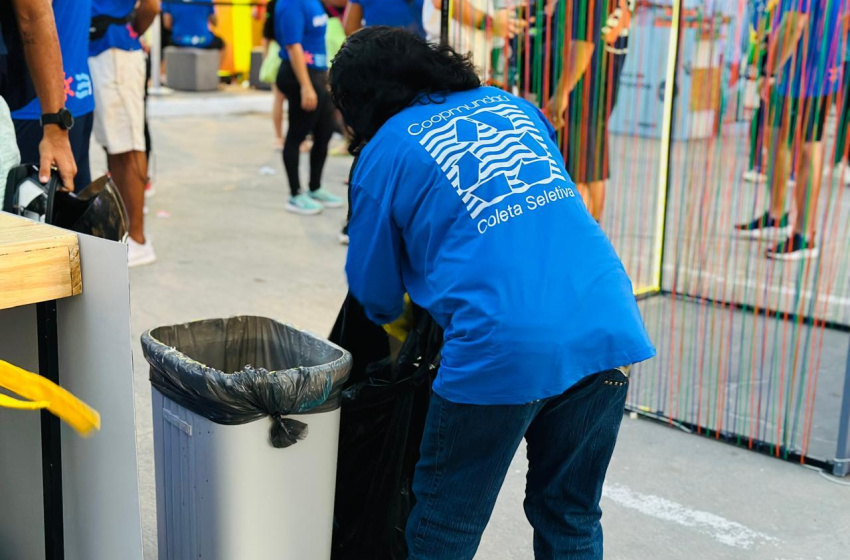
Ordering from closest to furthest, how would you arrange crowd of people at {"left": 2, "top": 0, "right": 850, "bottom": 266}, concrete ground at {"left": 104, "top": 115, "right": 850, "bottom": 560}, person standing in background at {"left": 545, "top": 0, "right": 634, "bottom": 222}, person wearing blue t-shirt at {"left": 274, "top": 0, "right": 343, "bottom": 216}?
concrete ground at {"left": 104, "top": 115, "right": 850, "bottom": 560}, crowd of people at {"left": 2, "top": 0, "right": 850, "bottom": 266}, person standing in background at {"left": 545, "top": 0, "right": 634, "bottom": 222}, person wearing blue t-shirt at {"left": 274, "top": 0, "right": 343, "bottom": 216}

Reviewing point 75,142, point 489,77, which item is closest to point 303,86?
point 489,77

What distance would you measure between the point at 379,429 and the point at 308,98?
14.2 feet

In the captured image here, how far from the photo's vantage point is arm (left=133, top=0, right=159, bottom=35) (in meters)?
5.15

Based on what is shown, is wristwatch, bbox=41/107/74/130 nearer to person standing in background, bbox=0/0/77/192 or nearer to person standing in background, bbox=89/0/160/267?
person standing in background, bbox=0/0/77/192

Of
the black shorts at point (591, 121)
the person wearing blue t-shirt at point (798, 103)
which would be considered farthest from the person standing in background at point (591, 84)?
the person wearing blue t-shirt at point (798, 103)

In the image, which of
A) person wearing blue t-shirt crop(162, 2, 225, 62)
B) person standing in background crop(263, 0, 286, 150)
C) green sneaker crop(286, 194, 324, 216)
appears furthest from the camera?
person wearing blue t-shirt crop(162, 2, 225, 62)

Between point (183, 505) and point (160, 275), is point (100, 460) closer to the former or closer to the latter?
point (183, 505)

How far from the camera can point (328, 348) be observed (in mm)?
2389

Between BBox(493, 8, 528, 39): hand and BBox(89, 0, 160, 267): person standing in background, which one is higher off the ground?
BBox(493, 8, 528, 39): hand

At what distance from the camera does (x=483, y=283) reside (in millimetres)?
1955

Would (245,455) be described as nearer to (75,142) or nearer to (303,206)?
(75,142)

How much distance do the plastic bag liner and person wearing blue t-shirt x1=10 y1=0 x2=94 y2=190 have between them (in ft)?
4.08

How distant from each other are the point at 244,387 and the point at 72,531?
52 cm

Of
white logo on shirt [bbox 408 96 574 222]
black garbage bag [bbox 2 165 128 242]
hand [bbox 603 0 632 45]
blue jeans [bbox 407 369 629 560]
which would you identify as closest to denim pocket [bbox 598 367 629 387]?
blue jeans [bbox 407 369 629 560]
